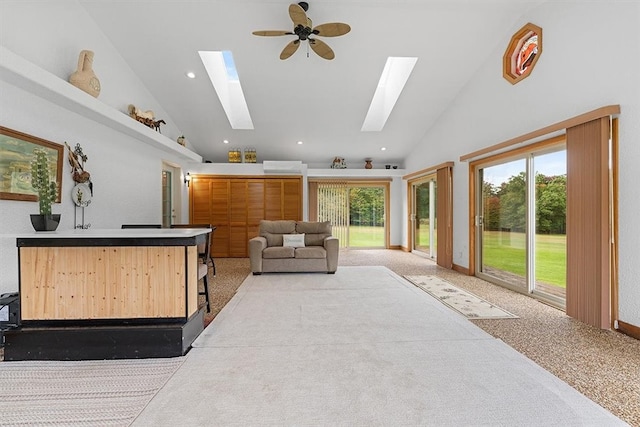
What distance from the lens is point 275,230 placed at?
233 inches

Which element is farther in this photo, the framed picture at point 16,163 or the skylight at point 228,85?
the skylight at point 228,85

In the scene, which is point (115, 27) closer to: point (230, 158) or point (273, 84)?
point (273, 84)

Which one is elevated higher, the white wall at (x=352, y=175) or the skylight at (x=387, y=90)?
the skylight at (x=387, y=90)

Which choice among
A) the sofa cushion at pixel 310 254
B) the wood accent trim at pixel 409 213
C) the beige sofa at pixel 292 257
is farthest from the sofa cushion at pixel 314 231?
the wood accent trim at pixel 409 213

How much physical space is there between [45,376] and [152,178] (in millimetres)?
3961

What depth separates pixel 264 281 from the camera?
4820 mm

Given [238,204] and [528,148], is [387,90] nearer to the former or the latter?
[528,148]

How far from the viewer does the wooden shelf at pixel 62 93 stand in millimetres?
2523

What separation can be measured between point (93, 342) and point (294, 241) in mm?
3599

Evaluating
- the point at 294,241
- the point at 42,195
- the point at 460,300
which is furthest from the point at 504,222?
the point at 42,195

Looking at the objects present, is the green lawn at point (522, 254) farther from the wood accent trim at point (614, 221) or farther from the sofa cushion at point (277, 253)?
the sofa cushion at point (277, 253)

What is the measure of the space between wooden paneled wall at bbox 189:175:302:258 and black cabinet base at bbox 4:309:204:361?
494cm

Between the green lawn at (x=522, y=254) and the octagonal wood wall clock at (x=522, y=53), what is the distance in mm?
2143

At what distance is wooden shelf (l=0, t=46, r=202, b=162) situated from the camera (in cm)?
252
